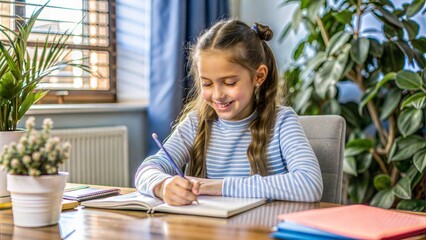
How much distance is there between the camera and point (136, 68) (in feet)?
11.8

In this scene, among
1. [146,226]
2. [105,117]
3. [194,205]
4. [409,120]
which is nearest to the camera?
[146,226]

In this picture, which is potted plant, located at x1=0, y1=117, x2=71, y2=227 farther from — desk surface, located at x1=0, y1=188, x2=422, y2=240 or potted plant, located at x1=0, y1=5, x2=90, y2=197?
potted plant, located at x1=0, y1=5, x2=90, y2=197

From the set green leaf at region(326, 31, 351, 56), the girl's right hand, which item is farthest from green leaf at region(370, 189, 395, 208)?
the girl's right hand

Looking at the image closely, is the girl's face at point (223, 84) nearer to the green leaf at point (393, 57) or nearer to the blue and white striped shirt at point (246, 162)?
the blue and white striped shirt at point (246, 162)

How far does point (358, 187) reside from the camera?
302cm

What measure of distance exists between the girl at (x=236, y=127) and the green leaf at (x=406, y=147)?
1060 mm

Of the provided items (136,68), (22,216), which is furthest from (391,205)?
(22,216)

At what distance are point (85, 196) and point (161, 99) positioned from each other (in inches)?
75.2

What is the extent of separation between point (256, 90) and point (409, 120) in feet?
3.54

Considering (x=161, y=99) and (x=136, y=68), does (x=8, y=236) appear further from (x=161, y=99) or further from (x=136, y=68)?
(x=136, y=68)

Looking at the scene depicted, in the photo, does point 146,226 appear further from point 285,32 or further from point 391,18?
point 285,32

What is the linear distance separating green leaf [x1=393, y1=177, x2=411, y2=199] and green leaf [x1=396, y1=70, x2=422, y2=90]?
410 mm

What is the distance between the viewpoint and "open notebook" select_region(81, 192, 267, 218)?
1277 millimetres

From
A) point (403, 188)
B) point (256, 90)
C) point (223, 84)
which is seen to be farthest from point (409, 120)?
point (223, 84)
